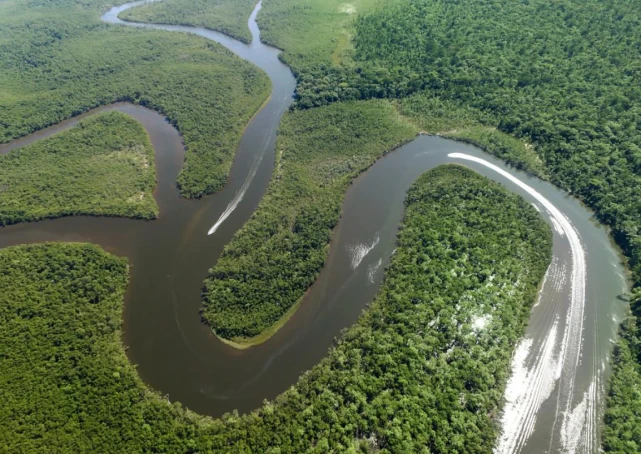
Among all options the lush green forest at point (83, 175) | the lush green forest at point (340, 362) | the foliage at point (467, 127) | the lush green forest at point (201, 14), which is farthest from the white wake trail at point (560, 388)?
the lush green forest at point (201, 14)

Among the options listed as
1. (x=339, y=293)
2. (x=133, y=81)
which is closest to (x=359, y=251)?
(x=339, y=293)

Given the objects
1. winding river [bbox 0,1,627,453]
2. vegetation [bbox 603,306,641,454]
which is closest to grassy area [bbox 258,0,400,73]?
winding river [bbox 0,1,627,453]

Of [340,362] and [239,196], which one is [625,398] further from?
[239,196]

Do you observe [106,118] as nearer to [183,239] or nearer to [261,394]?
[183,239]

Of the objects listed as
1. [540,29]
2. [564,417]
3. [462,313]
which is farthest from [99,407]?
[540,29]

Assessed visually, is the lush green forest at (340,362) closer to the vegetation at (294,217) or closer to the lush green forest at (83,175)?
the lush green forest at (83,175)

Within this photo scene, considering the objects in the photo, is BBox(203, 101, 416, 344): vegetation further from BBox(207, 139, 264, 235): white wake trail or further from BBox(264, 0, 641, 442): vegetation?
BBox(264, 0, 641, 442): vegetation

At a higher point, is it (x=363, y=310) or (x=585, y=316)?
(x=585, y=316)
